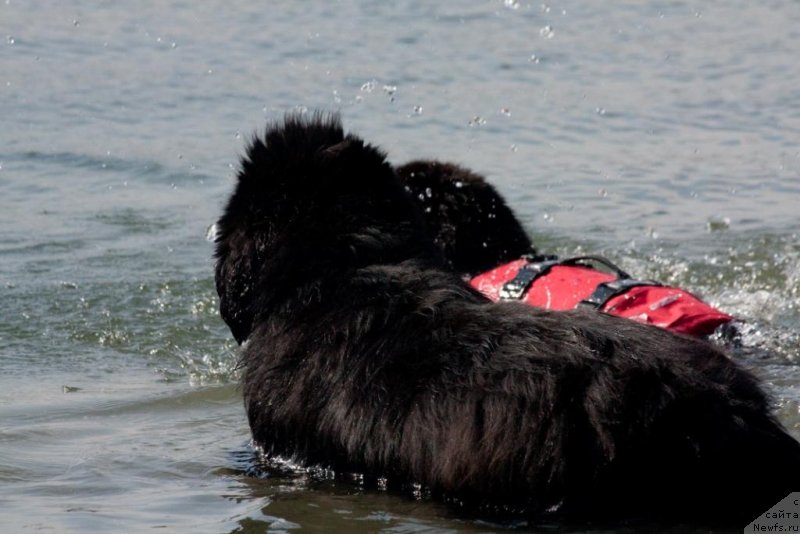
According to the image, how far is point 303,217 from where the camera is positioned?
16.9 feet

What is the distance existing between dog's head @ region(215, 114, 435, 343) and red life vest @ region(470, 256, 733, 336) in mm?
1398

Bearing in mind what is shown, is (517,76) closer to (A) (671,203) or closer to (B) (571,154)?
(B) (571,154)

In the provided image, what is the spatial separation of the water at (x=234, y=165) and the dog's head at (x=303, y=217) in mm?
738

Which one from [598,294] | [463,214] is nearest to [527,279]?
[598,294]

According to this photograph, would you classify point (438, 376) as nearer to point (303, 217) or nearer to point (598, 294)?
point (303, 217)

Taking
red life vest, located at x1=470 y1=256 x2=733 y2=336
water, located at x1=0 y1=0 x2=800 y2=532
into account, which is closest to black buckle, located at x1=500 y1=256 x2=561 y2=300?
red life vest, located at x1=470 y1=256 x2=733 y2=336

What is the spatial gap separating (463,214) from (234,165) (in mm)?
4155

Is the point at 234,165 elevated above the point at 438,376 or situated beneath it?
elevated above

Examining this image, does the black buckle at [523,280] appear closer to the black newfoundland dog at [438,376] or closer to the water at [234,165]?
the water at [234,165]

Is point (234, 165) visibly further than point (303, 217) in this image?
Yes

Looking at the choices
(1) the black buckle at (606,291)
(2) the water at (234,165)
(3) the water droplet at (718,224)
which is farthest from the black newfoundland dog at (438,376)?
(3) the water droplet at (718,224)

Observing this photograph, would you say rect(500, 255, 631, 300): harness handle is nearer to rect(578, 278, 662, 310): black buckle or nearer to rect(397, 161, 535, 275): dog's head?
rect(578, 278, 662, 310): black buckle

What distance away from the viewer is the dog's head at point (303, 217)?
507 cm

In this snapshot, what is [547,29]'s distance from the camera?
637 inches
